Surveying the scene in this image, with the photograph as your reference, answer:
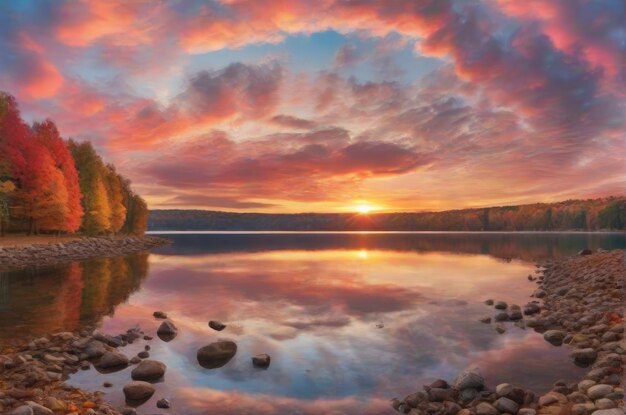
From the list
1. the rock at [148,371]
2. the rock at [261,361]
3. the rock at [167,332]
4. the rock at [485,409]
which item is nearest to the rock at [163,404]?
the rock at [148,371]

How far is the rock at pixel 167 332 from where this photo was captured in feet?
60.9

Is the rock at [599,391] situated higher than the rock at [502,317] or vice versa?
the rock at [599,391]

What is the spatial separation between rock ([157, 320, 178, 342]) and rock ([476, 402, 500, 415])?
1303cm

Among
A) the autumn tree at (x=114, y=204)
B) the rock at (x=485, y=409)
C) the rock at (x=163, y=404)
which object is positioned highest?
the autumn tree at (x=114, y=204)

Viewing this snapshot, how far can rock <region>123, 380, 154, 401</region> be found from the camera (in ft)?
38.7

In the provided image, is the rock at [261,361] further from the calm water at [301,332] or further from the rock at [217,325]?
the rock at [217,325]

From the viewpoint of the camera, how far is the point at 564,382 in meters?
12.4

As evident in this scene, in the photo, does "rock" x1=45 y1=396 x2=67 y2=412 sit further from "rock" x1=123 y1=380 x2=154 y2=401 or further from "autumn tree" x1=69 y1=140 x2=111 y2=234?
"autumn tree" x1=69 y1=140 x2=111 y2=234

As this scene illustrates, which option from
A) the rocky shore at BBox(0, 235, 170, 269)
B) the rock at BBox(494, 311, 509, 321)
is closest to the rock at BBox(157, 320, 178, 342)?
the rock at BBox(494, 311, 509, 321)

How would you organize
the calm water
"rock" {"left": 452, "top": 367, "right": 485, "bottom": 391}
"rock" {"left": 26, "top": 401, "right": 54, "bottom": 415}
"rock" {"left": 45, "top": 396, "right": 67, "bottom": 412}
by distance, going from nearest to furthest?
"rock" {"left": 26, "top": 401, "right": 54, "bottom": 415} → "rock" {"left": 45, "top": 396, "right": 67, "bottom": 412} → "rock" {"left": 452, "top": 367, "right": 485, "bottom": 391} → the calm water

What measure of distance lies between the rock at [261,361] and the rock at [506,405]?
7634 mm

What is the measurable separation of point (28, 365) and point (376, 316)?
1641cm

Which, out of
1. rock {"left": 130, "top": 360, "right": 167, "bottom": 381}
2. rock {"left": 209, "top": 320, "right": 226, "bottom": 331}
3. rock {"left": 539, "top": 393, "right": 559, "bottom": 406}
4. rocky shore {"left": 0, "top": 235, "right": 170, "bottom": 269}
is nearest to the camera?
rock {"left": 539, "top": 393, "right": 559, "bottom": 406}

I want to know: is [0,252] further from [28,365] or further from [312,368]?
[312,368]
